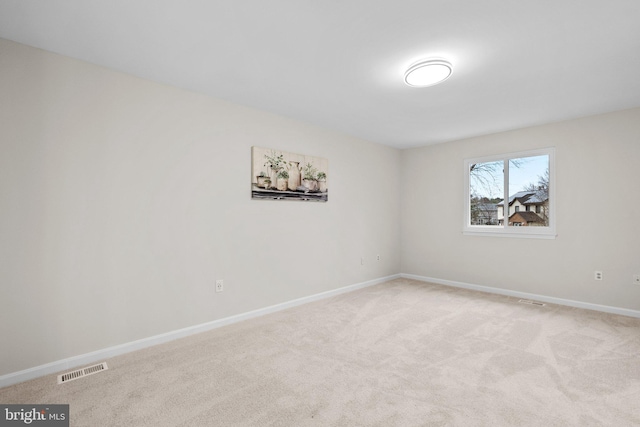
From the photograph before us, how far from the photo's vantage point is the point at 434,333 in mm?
2955

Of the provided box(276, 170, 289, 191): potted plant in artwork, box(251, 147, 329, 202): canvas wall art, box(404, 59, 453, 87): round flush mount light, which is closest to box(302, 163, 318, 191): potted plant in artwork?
box(251, 147, 329, 202): canvas wall art

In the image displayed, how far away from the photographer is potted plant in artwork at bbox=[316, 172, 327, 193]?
4.14 meters

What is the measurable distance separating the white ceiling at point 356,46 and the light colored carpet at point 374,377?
7.91ft

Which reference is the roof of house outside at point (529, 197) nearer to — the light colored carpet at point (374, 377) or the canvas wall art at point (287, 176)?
the light colored carpet at point (374, 377)

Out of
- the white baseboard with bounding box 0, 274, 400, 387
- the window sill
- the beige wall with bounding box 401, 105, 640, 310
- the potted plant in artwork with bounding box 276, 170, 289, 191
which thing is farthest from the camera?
the window sill

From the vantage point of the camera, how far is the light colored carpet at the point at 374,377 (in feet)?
5.76

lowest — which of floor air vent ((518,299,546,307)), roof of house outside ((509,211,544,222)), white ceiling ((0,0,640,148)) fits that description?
floor air vent ((518,299,546,307))

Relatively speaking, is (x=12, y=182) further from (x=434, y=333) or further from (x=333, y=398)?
(x=434, y=333)

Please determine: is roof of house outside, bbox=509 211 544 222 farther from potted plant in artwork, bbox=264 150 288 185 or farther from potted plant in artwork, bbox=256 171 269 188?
potted plant in artwork, bbox=256 171 269 188

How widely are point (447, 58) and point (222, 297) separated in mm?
3070

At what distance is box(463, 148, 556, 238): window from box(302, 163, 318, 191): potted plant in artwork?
2.55m

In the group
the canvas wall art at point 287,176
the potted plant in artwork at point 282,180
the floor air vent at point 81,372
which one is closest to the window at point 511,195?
the canvas wall art at point 287,176

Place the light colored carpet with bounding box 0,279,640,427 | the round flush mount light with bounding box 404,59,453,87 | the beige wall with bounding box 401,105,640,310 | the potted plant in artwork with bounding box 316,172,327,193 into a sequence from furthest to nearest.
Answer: the potted plant in artwork with bounding box 316,172,327,193 < the beige wall with bounding box 401,105,640,310 < the round flush mount light with bounding box 404,59,453,87 < the light colored carpet with bounding box 0,279,640,427

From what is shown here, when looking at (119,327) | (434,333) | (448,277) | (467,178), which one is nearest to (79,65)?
(119,327)
